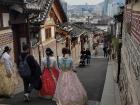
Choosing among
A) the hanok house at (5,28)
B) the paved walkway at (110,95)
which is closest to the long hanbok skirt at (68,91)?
the paved walkway at (110,95)

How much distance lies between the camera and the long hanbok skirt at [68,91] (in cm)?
975

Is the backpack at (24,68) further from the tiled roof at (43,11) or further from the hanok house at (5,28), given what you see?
the tiled roof at (43,11)

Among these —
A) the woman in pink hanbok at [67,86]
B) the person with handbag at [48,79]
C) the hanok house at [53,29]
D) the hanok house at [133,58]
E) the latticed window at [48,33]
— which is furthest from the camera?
the latticed window at [48,33]

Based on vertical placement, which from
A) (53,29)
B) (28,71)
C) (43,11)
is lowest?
(28,71)

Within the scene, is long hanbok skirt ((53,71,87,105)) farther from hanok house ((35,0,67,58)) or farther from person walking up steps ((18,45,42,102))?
hanok house ((35,0,67,58))

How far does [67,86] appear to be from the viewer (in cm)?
982

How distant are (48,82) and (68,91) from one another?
4.17ft

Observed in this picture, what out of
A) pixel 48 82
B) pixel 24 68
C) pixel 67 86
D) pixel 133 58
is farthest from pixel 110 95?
pixel 133 58

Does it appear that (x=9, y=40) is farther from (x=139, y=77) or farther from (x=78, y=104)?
(x=139, y=77)

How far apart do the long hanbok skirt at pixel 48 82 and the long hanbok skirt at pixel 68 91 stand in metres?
0.92

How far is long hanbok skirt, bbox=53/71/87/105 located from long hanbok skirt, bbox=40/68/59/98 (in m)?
0.92

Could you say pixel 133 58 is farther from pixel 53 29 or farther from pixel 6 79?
pixel 53 29

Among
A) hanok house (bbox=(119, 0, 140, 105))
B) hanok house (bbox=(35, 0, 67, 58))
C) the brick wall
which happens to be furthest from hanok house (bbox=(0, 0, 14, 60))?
hanok house (bbox=(119, 0, 140, 105))

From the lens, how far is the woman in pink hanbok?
A: 9727mm
